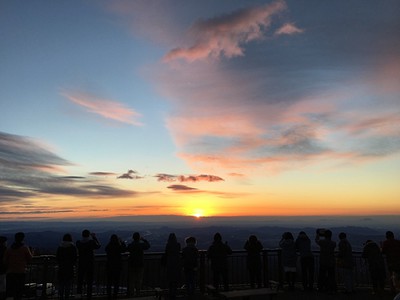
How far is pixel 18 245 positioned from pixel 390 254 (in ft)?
38.9

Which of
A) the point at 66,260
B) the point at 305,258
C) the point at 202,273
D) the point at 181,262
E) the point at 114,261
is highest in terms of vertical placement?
the point at 66,260

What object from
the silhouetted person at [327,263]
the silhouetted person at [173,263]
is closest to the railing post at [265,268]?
the silhouetted person at [327,263]

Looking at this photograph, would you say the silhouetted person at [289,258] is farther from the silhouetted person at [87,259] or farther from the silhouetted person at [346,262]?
the silhouetted person at [87,259]

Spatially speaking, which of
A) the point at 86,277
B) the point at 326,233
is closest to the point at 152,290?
the point at 86,277

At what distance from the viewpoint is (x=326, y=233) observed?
39.8 ft

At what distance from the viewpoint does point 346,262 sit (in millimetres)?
12016

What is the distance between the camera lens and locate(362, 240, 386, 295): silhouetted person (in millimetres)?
11852

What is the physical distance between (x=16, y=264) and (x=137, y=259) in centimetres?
346

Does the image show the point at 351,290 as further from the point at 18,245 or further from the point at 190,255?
the point at 18,245

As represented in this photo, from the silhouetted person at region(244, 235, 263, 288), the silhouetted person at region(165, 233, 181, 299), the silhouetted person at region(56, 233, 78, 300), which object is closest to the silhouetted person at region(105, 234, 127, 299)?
the silhouetted person at region(56, 233, 78, 300)

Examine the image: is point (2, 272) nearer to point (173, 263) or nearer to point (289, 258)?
point (173, 263)

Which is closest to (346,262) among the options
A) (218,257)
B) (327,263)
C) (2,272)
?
(327,263)

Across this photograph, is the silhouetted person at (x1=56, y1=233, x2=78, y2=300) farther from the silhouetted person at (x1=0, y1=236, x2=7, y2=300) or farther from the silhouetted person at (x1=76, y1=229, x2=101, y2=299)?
the silhouetted person at (x1=0, y1=236, x2=7, y2=300)

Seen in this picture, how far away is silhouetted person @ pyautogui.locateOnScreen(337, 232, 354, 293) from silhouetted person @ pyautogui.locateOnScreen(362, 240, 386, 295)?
544 mm
